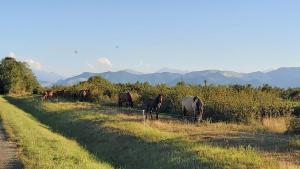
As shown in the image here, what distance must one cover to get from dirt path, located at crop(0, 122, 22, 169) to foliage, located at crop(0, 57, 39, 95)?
3583 inches

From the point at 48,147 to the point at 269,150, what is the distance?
29.8 ft

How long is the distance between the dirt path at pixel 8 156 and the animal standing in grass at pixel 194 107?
1255cm

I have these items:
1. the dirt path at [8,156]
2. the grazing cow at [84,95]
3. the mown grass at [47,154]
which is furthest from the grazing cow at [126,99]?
the dirt path at [8,156]

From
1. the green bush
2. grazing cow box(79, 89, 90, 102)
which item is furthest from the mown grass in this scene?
grazing cow box(79, 89, 90, 102)

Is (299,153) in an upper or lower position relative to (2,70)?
lower

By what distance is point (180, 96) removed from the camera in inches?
1606

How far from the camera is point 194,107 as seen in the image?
108 ft

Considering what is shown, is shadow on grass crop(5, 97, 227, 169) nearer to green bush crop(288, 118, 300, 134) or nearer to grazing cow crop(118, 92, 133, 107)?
green bush crop(288, 118, 300, 134)

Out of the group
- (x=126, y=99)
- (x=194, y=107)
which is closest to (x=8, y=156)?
(x=194, y=107)

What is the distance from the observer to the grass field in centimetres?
1803

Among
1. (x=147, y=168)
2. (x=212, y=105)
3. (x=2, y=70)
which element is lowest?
(x=147, y=168)

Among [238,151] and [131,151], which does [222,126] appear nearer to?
[131,151]

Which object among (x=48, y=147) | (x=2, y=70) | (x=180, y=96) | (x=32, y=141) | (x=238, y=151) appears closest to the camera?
(x=238, y=151)

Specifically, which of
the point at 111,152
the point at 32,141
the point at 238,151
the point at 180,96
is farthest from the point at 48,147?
the point at 180,96
